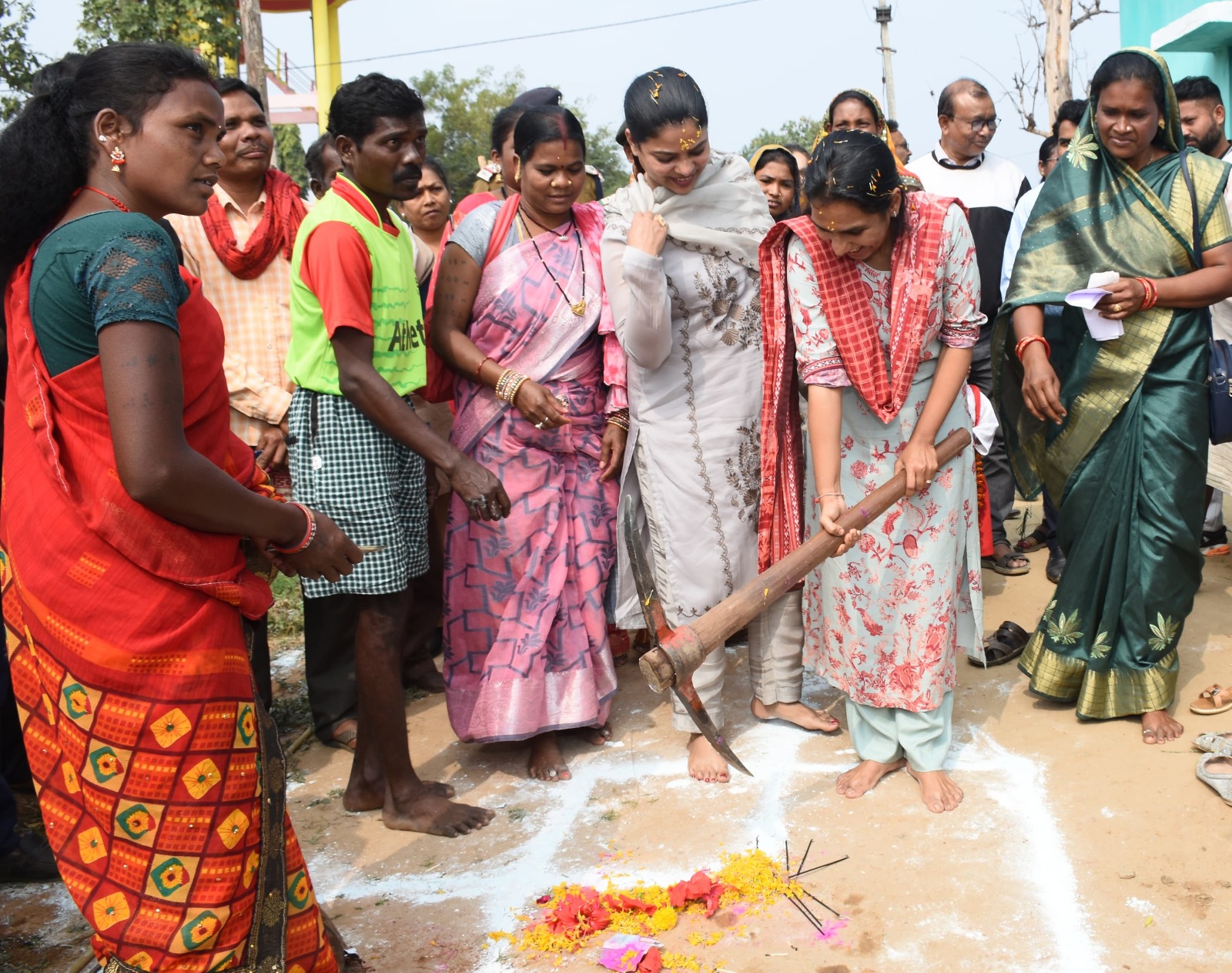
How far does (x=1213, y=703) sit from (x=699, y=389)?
2116mm

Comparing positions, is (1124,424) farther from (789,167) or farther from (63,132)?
(63,132)

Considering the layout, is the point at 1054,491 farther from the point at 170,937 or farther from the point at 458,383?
the point at 170,937

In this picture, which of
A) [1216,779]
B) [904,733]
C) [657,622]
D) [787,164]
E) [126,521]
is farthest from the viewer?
[787,164]

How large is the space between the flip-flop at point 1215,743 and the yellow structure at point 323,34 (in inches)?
996

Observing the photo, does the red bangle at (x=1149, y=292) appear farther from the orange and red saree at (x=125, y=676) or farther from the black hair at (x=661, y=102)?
the orange and red saree at (x=125, y=676)

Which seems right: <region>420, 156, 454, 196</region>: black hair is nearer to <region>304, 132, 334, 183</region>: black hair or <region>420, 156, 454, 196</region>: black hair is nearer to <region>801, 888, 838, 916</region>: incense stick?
<region>304, 132, 334, 183</region>: black hair

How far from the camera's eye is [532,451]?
12.7ft

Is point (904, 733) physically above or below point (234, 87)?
below

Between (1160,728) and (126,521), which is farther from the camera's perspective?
(1160,728)

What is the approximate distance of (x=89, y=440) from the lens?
2.00m

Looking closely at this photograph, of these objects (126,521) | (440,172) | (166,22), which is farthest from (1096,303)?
(166,22)

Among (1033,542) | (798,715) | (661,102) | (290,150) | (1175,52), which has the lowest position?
(798,715)

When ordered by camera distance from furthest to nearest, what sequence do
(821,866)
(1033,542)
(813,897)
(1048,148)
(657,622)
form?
(1048,148)
(1033,542)
(821,866)
(813,897)
(657,622)

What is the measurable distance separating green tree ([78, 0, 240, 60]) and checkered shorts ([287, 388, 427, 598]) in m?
14.6
